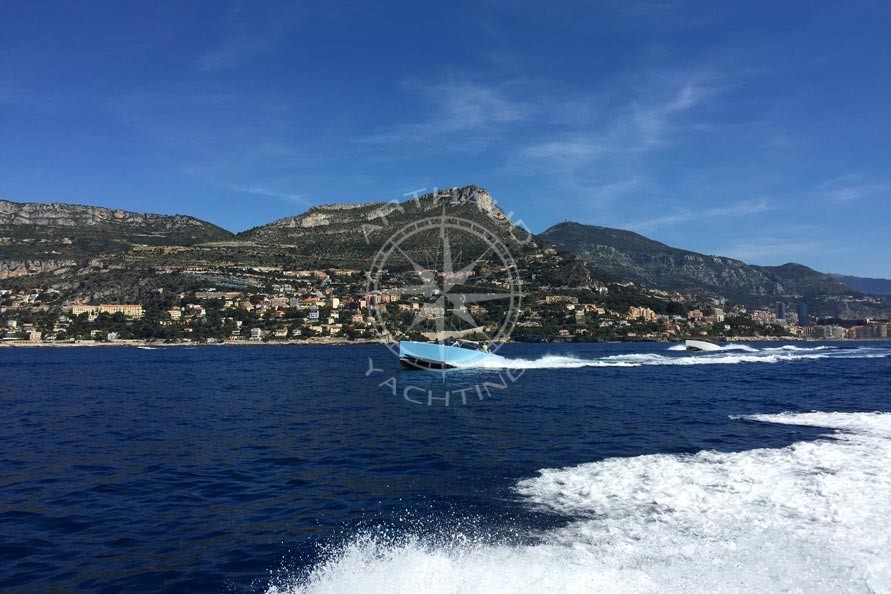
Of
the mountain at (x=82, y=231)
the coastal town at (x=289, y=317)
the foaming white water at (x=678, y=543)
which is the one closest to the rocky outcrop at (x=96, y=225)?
the mountain at (x=82, y=231)

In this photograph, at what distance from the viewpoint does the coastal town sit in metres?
107

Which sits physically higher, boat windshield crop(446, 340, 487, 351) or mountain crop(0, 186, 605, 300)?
mountain crop(0, 186, 605, 300)

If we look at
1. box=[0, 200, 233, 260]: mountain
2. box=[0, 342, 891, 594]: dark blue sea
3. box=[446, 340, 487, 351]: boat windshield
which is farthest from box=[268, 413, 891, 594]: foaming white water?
box=[0, 200, 233, 260]: mountain

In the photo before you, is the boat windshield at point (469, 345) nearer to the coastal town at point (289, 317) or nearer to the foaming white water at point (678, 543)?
the foaming white water at point (678, 543)

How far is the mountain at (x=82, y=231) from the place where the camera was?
15062 centimetres

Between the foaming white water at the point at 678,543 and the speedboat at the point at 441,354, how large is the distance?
31.5m

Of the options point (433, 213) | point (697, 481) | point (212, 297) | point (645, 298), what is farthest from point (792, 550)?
point (645, 298)

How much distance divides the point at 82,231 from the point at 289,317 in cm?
9089

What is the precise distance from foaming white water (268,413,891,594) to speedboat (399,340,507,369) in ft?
103

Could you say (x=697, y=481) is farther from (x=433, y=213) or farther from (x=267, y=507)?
(x=433, y=213)

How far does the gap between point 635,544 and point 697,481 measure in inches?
154

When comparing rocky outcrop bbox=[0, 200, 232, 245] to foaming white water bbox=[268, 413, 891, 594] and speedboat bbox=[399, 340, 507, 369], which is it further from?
foaming white water bbox=[268, 413, 891, 594]

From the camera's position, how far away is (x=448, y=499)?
36.3 feet

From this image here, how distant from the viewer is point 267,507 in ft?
35.3
